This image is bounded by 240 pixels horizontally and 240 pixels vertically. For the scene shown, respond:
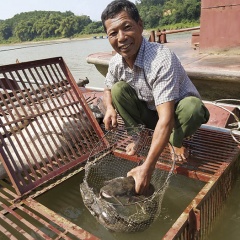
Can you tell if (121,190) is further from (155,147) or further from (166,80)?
(166,80)

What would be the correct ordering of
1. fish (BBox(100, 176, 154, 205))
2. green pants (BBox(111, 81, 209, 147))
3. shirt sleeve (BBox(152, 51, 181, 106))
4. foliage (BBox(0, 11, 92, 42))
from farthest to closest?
1. foliage (BBox(0, 11, 92, 42))
2. green pants (BBox(111, 81, 209, 147))
3. shirt sleeve (BBox(152, 51, 181, 106))
4. fish (BBox(100, 176, 154, 205))

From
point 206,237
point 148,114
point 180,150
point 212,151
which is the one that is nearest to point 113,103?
point 148,114

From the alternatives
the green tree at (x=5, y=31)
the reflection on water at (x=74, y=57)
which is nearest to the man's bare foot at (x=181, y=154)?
the reflection on water at (x=74, y=57)

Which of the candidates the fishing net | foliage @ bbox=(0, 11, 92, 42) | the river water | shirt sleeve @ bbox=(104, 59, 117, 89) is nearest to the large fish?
the fishing net

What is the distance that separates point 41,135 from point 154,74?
3.90ft

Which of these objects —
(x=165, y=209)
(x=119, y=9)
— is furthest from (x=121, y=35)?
(x=165, y=209)

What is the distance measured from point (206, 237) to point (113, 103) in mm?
1196

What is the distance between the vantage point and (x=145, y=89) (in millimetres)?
2027

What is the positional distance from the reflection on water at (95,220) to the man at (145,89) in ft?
1.02

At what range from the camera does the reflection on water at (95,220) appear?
71.5 inches

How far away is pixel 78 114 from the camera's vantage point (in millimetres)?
2623

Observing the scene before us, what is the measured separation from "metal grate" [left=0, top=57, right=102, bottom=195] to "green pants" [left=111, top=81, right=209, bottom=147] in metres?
0.46

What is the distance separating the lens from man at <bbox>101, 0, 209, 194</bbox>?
5.15 feet

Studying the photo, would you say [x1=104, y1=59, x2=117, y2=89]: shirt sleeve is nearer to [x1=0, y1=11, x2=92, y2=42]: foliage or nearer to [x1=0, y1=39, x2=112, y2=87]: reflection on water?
[x1=0, y1=39, x2=112, y2=87]: reflection on water
